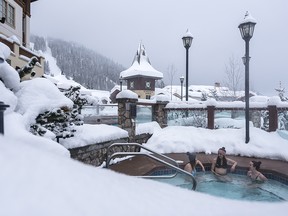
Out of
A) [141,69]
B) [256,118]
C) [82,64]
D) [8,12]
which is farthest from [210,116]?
[82,64]

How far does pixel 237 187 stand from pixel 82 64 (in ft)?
347

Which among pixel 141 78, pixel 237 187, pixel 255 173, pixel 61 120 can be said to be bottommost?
pixel 237 187

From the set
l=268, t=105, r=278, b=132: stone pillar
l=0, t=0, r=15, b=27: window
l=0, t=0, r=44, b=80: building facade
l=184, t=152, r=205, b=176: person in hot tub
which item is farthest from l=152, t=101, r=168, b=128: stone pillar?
l=0, t=0, r=15, b=27: window

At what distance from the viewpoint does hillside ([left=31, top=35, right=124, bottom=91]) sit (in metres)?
91.9

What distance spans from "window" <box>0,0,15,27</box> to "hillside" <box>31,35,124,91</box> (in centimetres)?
6738

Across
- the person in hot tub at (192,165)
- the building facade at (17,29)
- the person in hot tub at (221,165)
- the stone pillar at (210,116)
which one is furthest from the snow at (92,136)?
the building facade at (17,29)

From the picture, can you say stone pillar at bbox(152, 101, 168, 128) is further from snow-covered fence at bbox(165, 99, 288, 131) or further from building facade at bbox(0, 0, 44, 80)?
building facade at bbox(0, 0, 44, 80)

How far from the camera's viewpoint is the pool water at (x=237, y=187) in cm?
590

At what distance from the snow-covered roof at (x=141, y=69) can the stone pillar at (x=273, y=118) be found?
89.0 ft

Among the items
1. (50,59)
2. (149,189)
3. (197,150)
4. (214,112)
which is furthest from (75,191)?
(50,59)

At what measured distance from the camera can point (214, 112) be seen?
405 inches

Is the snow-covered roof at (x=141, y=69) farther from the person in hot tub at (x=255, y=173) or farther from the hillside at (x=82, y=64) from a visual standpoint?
the hillside at (x=82, y=64)

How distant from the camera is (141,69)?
3700 cm

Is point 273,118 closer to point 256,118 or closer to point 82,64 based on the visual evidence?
point 256,118
